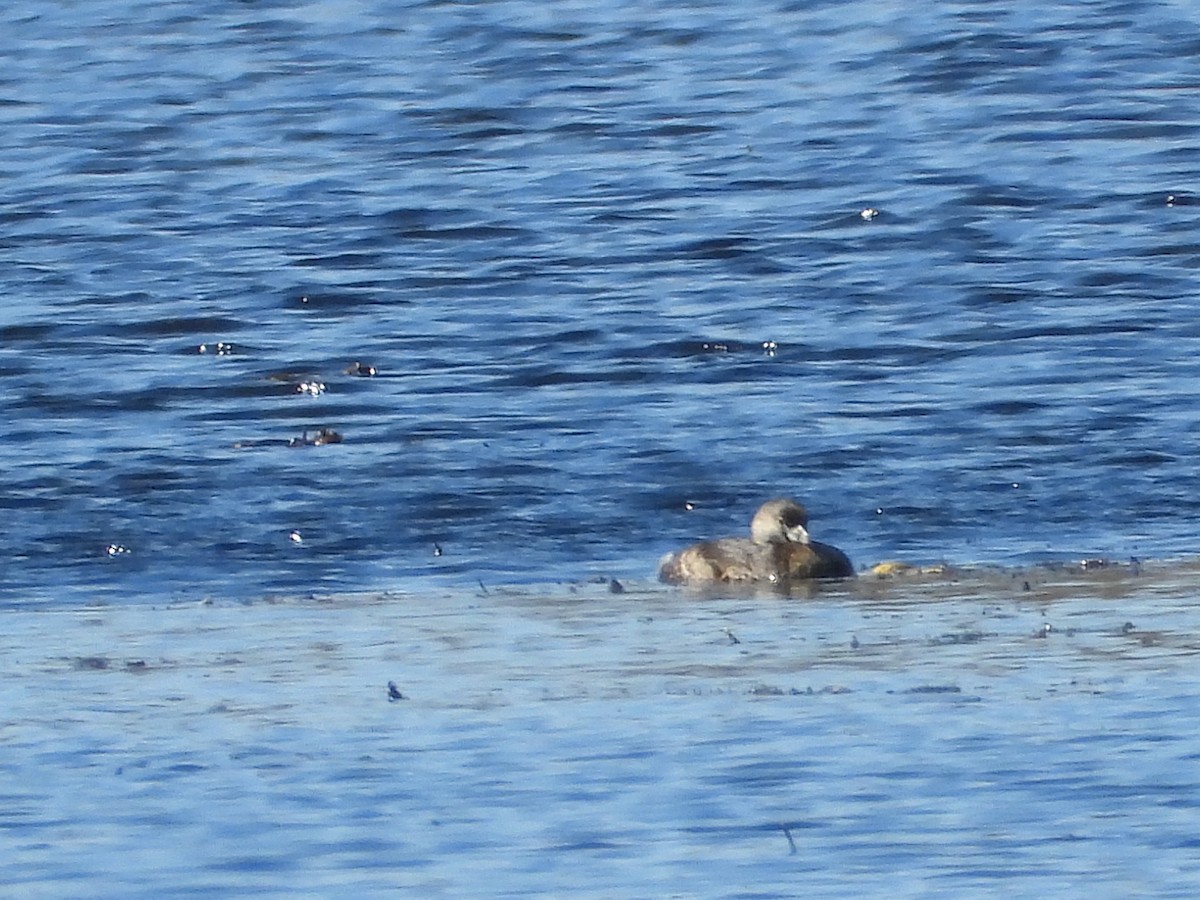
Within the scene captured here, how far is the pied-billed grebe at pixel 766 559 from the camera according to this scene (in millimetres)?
10023

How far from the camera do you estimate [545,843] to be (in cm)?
659

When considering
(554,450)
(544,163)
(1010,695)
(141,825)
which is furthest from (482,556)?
(544,163)

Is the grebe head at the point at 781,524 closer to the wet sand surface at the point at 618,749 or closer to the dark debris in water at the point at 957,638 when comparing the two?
the wet sand surface at the point at 618,749

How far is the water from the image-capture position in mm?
6863

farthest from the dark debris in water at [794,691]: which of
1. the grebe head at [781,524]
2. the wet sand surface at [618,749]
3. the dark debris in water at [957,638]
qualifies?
the grebe head at [781,524]

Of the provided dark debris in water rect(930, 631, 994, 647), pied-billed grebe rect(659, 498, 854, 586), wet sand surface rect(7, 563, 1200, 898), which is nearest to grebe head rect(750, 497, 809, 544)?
pied-billed grebe rect(659, 498, 854, 586)

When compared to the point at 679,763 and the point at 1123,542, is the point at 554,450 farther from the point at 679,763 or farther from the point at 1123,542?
the point at 679,763

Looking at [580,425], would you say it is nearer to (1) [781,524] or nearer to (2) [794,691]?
(1) [781,524]

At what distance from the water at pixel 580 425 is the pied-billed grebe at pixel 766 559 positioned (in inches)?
12.5

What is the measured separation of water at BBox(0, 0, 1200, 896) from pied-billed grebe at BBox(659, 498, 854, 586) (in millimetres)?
317

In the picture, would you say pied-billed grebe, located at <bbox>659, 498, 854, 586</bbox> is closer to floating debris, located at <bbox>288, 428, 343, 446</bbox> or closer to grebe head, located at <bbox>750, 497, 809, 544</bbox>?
grebe head, located at <bbox>750, 497, 809, 544</bbox>

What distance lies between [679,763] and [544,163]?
11281mm

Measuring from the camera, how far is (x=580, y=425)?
12.9m

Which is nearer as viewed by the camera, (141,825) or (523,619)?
(141,825)
